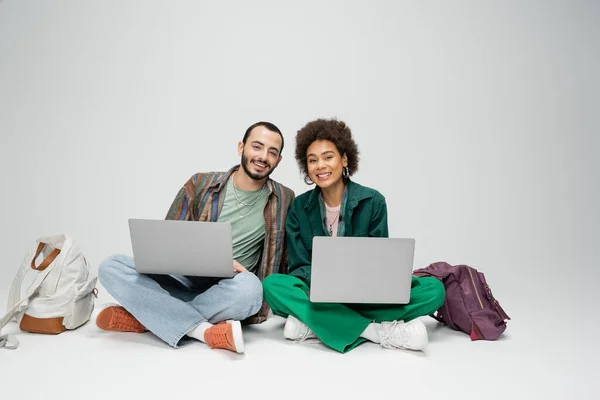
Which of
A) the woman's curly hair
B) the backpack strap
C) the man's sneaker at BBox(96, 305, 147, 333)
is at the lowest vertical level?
the man's sneaker at BBox(96, 305, 147, 333)

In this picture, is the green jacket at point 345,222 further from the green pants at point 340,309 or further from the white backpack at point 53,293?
the white backpack at point 53,293

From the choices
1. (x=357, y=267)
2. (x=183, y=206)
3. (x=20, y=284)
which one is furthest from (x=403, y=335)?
(x=20, y=284)

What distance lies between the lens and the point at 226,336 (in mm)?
2688

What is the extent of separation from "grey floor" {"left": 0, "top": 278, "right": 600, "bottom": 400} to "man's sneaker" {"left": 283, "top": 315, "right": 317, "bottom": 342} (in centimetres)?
4

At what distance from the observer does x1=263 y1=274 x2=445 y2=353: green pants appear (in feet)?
9.14

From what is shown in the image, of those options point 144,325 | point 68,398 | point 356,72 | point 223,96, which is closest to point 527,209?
point 356,72

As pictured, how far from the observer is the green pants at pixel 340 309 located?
9.14 ft

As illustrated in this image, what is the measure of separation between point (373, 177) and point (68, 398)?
11.3ft

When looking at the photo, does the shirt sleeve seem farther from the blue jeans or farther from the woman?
the woman

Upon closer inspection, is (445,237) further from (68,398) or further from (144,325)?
(68,398)

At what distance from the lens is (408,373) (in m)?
2.47

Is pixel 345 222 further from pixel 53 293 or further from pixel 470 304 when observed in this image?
pixel 53 293

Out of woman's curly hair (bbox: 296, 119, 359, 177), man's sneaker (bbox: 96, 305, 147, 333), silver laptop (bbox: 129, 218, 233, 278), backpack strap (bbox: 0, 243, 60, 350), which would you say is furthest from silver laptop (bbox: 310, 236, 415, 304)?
backpack strap (bbox: 0, 243, 60, 350)

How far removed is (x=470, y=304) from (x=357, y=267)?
2.76ft
